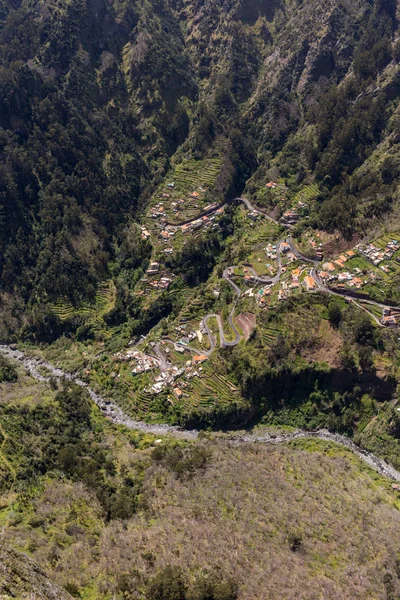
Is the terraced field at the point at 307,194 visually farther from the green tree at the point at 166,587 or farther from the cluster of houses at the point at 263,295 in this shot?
the green tree at the point at 166,587

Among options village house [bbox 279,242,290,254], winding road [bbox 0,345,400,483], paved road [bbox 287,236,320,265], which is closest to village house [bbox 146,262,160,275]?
village house [bbox 279,242,290,254]

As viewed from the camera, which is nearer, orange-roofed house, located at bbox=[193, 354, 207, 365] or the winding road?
the winding road

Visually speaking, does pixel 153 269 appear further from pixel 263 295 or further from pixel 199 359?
pixel 199 359

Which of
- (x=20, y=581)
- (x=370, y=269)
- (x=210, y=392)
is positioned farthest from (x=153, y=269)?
(x=20, y=581)

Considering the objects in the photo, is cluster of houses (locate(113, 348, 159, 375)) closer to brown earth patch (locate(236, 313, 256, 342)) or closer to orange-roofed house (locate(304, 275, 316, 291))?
brown earth patch (locate(236, 313, 256, 342))

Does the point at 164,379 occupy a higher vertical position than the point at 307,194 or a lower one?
lower

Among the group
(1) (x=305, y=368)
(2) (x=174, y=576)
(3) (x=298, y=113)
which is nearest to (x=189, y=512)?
(2) (x=174, y=576)
